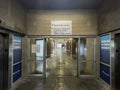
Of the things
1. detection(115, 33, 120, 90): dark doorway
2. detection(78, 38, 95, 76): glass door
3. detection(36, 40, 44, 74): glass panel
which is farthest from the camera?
detection(36, 40, 44, 74): glass panel

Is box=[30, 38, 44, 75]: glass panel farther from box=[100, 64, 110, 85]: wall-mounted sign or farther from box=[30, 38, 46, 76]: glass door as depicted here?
box=[100, 64, 110, 85]: wall-mounted sign

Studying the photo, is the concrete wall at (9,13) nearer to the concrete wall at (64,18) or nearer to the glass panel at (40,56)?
the concrete wall at (64,18)

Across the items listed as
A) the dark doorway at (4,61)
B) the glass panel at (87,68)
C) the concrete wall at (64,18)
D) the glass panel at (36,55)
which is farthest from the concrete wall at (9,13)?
the glass panel at (87,68)

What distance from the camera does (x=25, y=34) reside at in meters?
7.56

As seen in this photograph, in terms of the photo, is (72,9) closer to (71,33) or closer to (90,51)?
(71,33)

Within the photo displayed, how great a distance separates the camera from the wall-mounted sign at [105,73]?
617 centimetres

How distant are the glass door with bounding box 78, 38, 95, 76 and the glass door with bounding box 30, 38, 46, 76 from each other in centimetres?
177

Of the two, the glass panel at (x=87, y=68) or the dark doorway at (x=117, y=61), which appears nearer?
the dark doorway at (x=117, y=61)

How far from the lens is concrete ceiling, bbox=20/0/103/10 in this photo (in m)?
6.55

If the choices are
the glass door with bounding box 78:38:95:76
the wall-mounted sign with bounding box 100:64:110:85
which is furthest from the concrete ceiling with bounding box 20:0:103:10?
the wall-mounted sign with bounding box 100:64:110:85

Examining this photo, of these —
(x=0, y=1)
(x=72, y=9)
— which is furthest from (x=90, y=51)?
(x=0, y=1)

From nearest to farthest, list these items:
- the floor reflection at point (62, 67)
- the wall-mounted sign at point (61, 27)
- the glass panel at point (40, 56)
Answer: the wall-mounted sign at point (61, 27), the glass panel at point (40, 56), the floor reflection at point (62, 67)

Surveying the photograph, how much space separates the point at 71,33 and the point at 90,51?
4.22 feet

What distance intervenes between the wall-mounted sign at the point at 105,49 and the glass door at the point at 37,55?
271 centimetres
